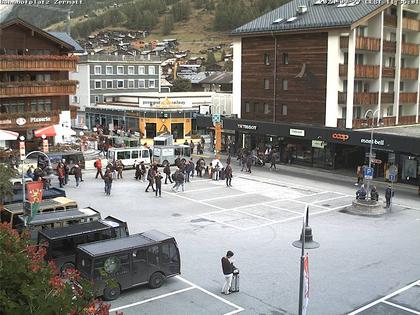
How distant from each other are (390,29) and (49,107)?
3038 cm

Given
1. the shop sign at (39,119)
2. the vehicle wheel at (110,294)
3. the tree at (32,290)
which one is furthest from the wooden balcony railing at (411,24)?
the tree at (32,290)

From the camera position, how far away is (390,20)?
4831cm

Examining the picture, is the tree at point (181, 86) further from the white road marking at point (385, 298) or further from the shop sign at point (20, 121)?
the white road marking at point (385, 298)

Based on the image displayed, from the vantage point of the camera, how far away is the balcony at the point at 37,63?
148 ft

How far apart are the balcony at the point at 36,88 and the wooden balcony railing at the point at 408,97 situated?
2906 centimetres

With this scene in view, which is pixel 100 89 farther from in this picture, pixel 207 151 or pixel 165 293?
pixel 165 293

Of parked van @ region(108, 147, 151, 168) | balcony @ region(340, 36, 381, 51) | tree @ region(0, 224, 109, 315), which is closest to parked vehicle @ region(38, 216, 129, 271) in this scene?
tree @ region(0, 224, 109, 315)

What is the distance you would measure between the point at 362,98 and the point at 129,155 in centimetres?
1954

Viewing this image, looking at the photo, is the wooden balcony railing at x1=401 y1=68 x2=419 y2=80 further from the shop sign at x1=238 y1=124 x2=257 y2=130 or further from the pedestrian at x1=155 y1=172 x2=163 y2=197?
the pedestrian at x1=155 y1=172 x2=163 y2=197

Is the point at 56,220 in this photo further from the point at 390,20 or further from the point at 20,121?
the point at 390,20

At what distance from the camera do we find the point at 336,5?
48.4 m

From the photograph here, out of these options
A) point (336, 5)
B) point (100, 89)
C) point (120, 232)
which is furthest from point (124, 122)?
point (120, 232)

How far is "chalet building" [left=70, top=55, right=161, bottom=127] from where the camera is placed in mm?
76188

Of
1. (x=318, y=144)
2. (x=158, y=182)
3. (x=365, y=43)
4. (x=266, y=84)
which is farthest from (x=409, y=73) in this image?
(x=158, y=182)
